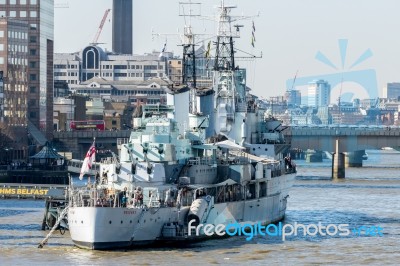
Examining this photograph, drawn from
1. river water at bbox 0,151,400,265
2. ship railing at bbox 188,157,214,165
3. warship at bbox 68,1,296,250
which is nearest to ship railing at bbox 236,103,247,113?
warship at bbox 68,1,296,250

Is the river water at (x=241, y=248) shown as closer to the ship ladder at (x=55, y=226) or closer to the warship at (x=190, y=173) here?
the ship ladder at (x=55, y=226)

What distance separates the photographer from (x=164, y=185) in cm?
8606

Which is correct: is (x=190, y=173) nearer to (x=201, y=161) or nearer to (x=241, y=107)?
(x=201, y=161)

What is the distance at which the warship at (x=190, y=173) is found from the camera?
80375 millimetres

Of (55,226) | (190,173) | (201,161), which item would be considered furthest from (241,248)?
(55,226)

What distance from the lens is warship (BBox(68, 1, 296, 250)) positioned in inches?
3164

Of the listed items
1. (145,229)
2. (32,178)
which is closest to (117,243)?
(145,229)

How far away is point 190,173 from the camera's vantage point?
293 feet

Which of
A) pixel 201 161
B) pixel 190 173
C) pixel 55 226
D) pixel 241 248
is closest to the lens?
pixel 55 226

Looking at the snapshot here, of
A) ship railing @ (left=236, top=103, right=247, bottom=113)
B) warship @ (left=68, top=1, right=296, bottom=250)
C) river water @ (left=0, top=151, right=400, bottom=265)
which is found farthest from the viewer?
ship railing @ (left=236, top=103, right=247, bottom=113)

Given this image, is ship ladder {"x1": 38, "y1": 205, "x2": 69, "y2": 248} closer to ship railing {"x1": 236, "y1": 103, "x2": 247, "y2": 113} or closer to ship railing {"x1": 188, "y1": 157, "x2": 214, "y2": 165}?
ship railing {"x1": 188, "y1": 157, "x2": 214, "y2": 165}

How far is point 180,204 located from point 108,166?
5602 millimetres

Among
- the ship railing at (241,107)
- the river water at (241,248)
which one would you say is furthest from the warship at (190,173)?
the river water at (241,248)

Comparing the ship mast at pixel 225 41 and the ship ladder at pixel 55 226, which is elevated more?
the ship mast at pixel 225 41
